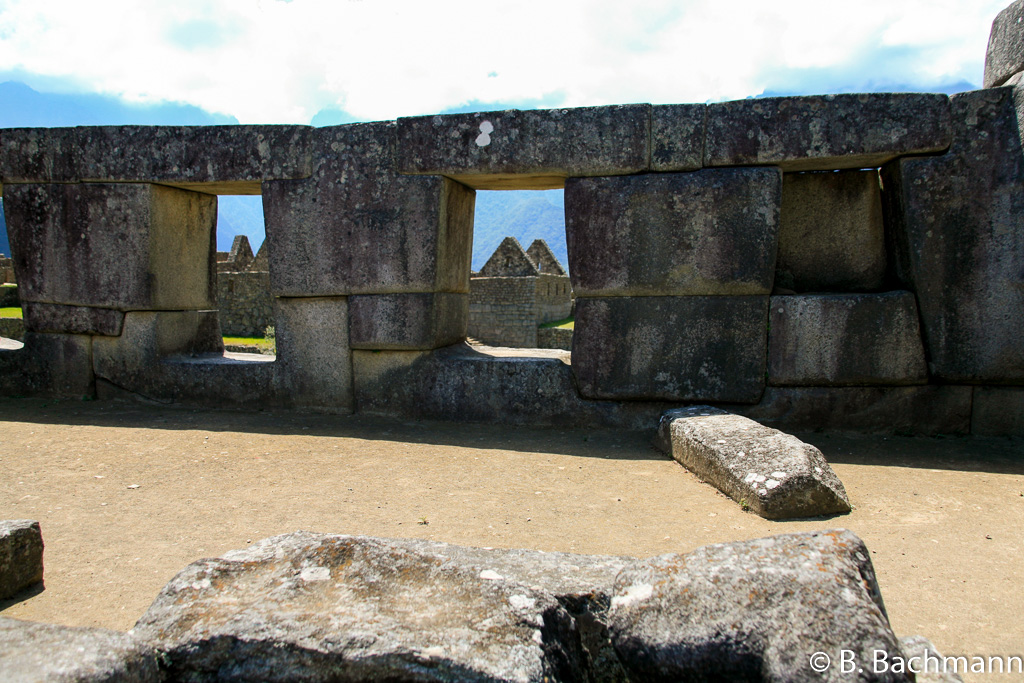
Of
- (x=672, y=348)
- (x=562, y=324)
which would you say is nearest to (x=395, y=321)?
(x=672, y=348)

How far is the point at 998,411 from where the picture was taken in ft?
15.8

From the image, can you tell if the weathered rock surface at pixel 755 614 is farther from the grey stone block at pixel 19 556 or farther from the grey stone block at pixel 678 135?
the grey stone block at pixel 678 135

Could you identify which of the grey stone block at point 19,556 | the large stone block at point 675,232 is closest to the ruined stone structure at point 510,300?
the large stone block at point 675,232

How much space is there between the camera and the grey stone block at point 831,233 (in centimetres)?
532

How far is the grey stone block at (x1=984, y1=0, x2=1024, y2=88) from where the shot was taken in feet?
15.5

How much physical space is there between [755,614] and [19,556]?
2558mm

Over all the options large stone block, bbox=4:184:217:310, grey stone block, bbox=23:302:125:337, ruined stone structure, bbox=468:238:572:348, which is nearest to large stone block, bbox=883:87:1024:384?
large stone block, bbox=4:184:217:310

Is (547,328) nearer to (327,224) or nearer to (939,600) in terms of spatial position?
(327,224)

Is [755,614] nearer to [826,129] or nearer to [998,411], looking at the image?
[826,129]

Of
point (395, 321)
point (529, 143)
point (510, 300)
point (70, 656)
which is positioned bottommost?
point (70, 656)

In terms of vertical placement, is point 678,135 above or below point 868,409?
above

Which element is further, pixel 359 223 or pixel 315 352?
pixel 315 352

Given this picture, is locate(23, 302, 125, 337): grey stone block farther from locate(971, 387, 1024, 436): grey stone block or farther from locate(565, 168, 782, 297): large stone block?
locate(971, 387, 1024, 436): grey stone block

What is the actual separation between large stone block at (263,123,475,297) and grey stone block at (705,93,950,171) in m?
2.21
